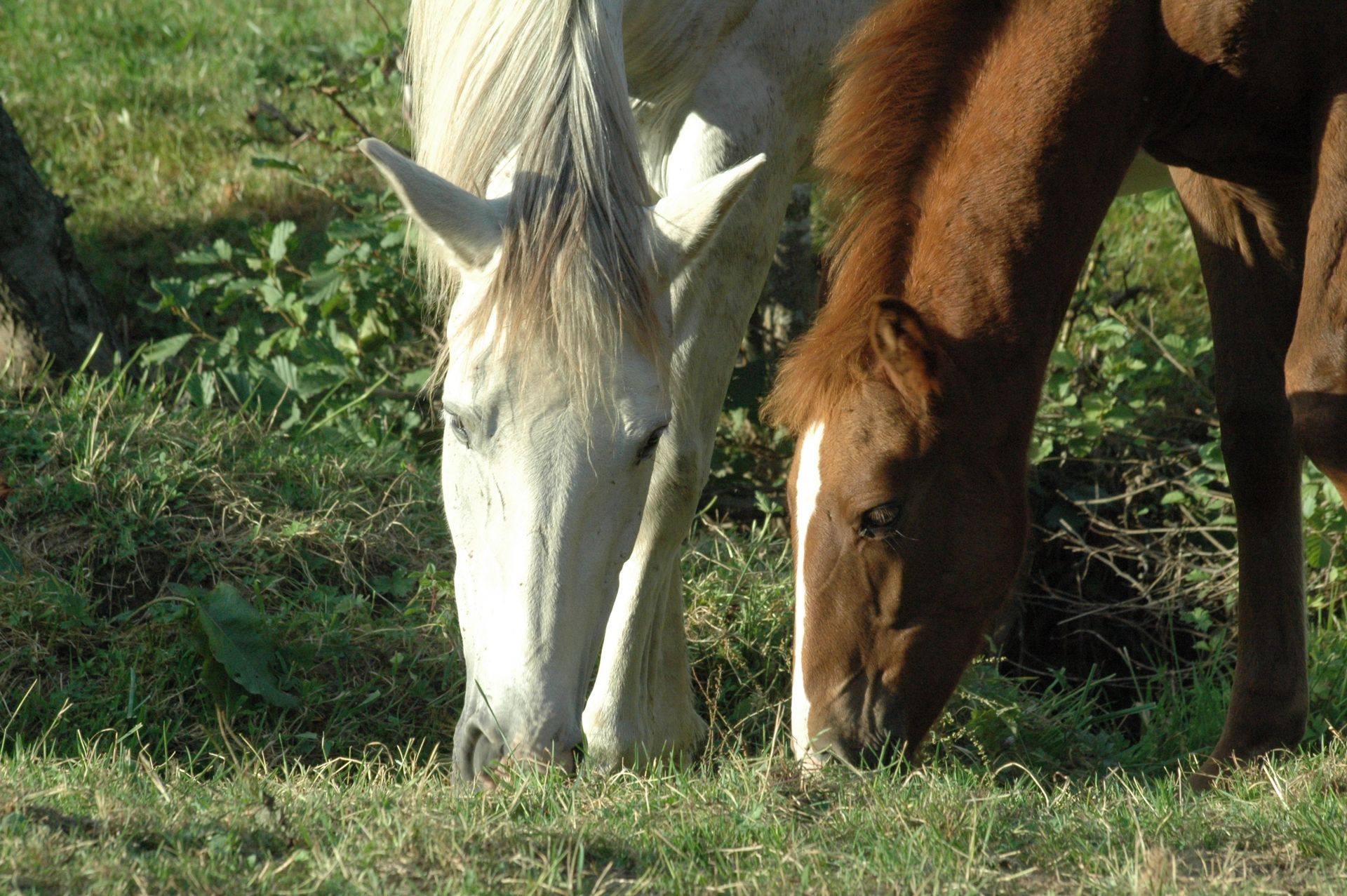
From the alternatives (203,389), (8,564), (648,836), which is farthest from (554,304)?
(203,389)

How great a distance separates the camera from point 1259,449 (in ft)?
11.3

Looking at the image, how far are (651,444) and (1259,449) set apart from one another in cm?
171

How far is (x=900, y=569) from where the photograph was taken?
2809mm

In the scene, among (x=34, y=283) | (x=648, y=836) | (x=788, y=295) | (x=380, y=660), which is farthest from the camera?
(x=788, y=295)

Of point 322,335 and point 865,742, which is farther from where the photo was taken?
point 322,335

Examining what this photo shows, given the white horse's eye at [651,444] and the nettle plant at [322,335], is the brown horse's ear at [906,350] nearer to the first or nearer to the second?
the white horse's eye at [651,444]

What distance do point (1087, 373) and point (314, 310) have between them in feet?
9.70

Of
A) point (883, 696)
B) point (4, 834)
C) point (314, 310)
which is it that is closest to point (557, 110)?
point (883, 696)

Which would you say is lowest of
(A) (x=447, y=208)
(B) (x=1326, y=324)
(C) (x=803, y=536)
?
(C) (x=803, y=536)

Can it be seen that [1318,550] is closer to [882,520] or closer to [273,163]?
[882,520]

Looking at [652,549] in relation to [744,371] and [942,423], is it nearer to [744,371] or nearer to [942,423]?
[942,423]

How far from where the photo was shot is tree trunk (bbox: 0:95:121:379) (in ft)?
14.3

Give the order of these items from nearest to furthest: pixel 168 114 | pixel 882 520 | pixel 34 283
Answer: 1. pixel 882 520
2. pixel 34 283
3. pixel 168 114

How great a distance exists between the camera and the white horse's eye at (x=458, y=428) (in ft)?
8.36
